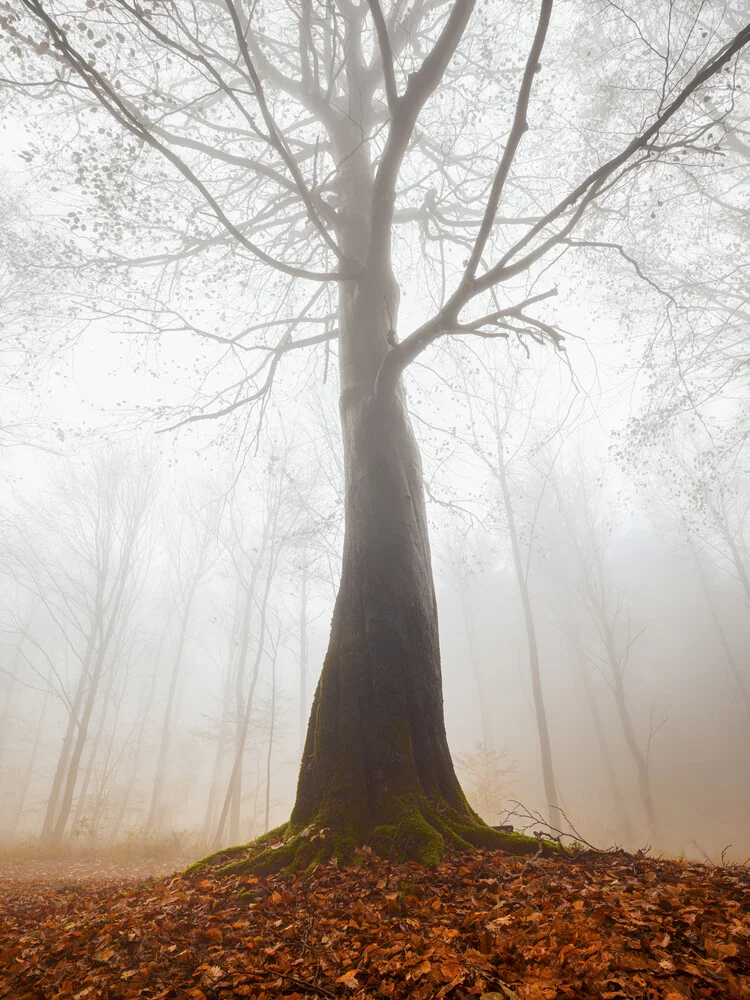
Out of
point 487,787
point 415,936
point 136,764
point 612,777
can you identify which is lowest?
point 415,936

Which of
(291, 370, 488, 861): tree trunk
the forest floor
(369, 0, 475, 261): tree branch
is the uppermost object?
(369, 0, 475, 261): tree branch

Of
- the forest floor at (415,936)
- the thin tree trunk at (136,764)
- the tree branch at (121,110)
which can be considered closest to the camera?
the forest floor at (415,936)

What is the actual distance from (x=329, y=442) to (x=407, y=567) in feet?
30.2

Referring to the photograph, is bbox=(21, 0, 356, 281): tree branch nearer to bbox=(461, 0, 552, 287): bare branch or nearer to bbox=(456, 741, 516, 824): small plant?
bbox=(461, 0, 552, 287): bare branch

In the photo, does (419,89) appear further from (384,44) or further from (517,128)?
(517,128)

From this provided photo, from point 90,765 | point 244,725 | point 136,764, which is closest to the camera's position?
point 244,725

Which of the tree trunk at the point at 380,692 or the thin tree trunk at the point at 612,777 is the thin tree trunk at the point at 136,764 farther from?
the tree trunk at the point at 380,692

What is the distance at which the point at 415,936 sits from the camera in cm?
171

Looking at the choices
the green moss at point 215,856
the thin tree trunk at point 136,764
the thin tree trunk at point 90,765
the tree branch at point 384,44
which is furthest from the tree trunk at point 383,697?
the thin tree trunk at point 136,764

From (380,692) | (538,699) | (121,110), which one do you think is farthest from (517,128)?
(538,699)

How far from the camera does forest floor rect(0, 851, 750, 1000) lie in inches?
53.9

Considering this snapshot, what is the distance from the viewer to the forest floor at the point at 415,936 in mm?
1368

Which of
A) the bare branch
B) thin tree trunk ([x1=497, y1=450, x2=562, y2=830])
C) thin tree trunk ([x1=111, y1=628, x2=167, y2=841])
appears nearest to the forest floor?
the bare branch

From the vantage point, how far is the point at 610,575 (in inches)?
929
